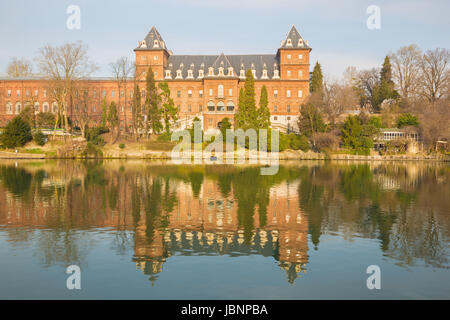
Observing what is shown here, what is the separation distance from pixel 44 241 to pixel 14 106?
2876 inches

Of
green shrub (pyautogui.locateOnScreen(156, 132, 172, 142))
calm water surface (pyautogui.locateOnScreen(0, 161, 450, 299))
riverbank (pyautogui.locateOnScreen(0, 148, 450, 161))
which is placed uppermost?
green shrub (pyautogui.locateOnScreen(156, 132, 172, 142))

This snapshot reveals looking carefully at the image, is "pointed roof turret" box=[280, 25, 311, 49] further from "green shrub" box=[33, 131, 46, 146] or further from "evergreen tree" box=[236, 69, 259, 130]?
"green shrub" box=[33, 131, 46, 146]

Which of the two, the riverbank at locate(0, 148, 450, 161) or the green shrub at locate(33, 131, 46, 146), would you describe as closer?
the riverbank at locate(0, 148, 450, 161)

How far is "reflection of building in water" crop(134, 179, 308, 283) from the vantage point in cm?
1091

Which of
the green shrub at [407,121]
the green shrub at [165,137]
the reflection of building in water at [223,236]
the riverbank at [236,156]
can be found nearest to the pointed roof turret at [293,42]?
the green shrub at [407,121]

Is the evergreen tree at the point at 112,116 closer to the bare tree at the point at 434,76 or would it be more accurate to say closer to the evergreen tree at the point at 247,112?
the evergreen tree at the point at 247,112

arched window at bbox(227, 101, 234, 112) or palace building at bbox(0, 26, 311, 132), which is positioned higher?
palace building at bbox(0, 26, 311, 132)

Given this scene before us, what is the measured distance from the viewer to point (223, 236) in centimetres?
1295

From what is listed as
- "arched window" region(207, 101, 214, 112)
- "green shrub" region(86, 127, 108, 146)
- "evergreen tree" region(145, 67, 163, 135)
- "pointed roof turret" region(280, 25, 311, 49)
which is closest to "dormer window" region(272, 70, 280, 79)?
"pointed roof turret" region(280, 25, 311, 49)

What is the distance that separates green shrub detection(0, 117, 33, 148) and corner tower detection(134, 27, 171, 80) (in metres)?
22.4

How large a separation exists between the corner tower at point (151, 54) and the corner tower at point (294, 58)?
21.5 metres

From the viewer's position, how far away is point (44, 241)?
40.0 feet
